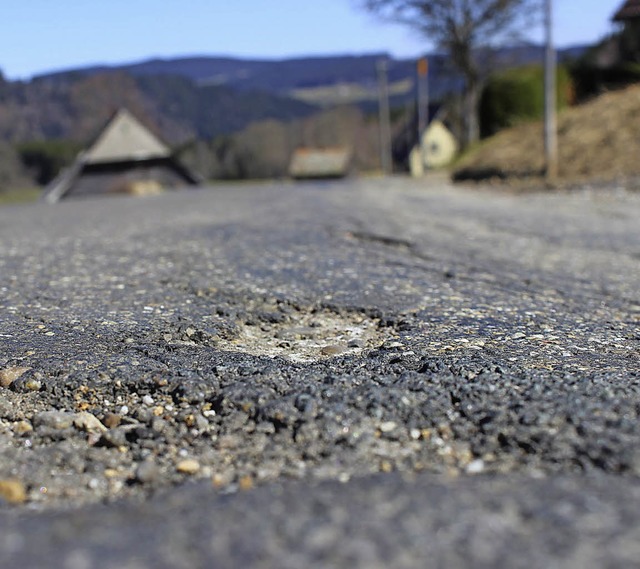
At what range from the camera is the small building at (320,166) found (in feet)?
131

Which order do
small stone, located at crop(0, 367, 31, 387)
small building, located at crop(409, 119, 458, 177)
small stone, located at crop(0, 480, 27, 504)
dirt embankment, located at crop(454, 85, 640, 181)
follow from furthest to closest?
small building, located at crop(409, 119, 458, 177) → dirt embankment, located at crop(454, 85, 640, 181) → small stone, located at crop(0, 367, 31, 387) → small stone, located at crop(0, 480, 27, 504)

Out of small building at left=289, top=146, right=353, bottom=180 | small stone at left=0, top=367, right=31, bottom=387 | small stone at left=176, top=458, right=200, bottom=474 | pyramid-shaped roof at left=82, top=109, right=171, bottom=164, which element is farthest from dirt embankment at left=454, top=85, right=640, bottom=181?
small building at left=289, top=146, right=353, bottom=180

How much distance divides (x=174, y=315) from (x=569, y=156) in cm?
1016

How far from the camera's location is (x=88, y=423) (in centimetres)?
198

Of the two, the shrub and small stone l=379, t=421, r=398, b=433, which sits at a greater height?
the shrub

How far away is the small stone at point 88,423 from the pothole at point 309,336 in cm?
67

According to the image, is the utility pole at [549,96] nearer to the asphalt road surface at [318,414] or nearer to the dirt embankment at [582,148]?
the dirt embankment at [582,148]

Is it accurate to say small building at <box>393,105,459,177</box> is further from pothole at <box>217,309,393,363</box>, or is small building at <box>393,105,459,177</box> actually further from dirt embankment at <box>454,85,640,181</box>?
pothole at <box>217,309,393,363</box>

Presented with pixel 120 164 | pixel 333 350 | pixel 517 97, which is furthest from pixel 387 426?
pixel 120 164

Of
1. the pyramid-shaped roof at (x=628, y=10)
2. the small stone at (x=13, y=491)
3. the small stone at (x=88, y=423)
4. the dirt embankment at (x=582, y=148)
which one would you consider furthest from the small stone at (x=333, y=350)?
the pyramid-shaped roof at (x=628, y=10)

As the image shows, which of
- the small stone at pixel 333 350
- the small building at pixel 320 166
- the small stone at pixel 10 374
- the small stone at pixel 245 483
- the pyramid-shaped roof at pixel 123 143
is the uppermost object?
the pyramid-shaped roof at pixel 123 143

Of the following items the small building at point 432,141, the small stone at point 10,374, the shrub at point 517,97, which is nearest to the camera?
the small stone at point 10,374

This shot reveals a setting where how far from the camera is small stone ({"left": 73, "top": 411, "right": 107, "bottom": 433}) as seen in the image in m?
1.96

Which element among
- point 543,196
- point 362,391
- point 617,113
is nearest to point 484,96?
point 617,113
